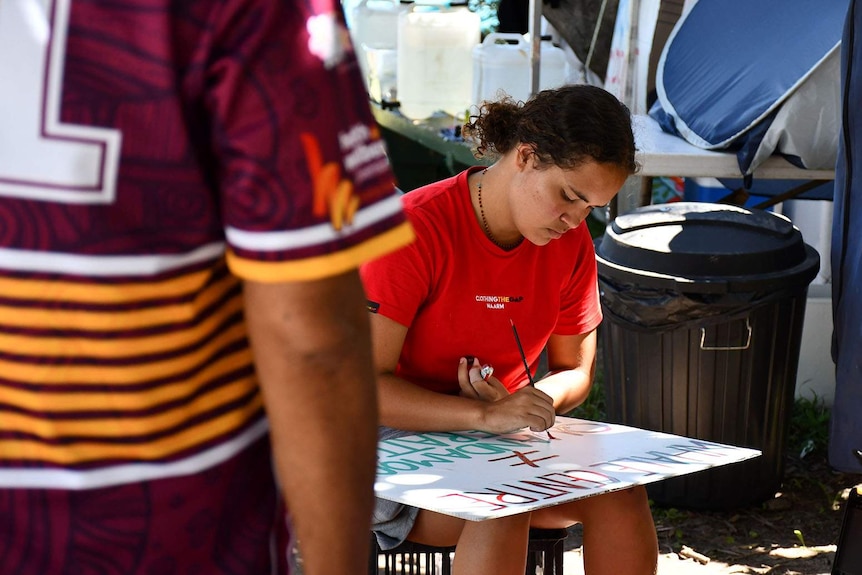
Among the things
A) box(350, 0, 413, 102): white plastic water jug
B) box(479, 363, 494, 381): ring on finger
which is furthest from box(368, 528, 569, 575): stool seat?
box(350, 0, 413, 102): white plastic water jug

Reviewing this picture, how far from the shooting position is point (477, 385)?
231cm

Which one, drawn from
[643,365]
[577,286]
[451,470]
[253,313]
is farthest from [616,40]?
[253,313]

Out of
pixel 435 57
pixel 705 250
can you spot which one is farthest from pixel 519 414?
pixel 435 57

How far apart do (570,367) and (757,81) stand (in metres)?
1.78

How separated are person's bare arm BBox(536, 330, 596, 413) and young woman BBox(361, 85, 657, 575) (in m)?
0.02

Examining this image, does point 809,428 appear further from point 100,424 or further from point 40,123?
point 40,123

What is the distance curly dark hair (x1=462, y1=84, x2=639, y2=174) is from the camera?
7.51 feet

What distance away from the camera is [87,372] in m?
0.90

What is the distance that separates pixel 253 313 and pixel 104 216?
138mm

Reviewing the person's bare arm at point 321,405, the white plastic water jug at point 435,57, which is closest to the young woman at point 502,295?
the person's bare arm at point 321,405

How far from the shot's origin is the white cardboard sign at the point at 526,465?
6.19 feet

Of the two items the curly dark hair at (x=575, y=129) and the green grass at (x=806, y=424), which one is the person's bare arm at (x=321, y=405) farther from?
the green grass at (x=806, y=424)

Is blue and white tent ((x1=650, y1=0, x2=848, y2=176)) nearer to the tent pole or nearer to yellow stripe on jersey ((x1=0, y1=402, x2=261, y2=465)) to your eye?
the tent pole

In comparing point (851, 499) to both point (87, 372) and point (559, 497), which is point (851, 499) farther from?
point (87, 372)
